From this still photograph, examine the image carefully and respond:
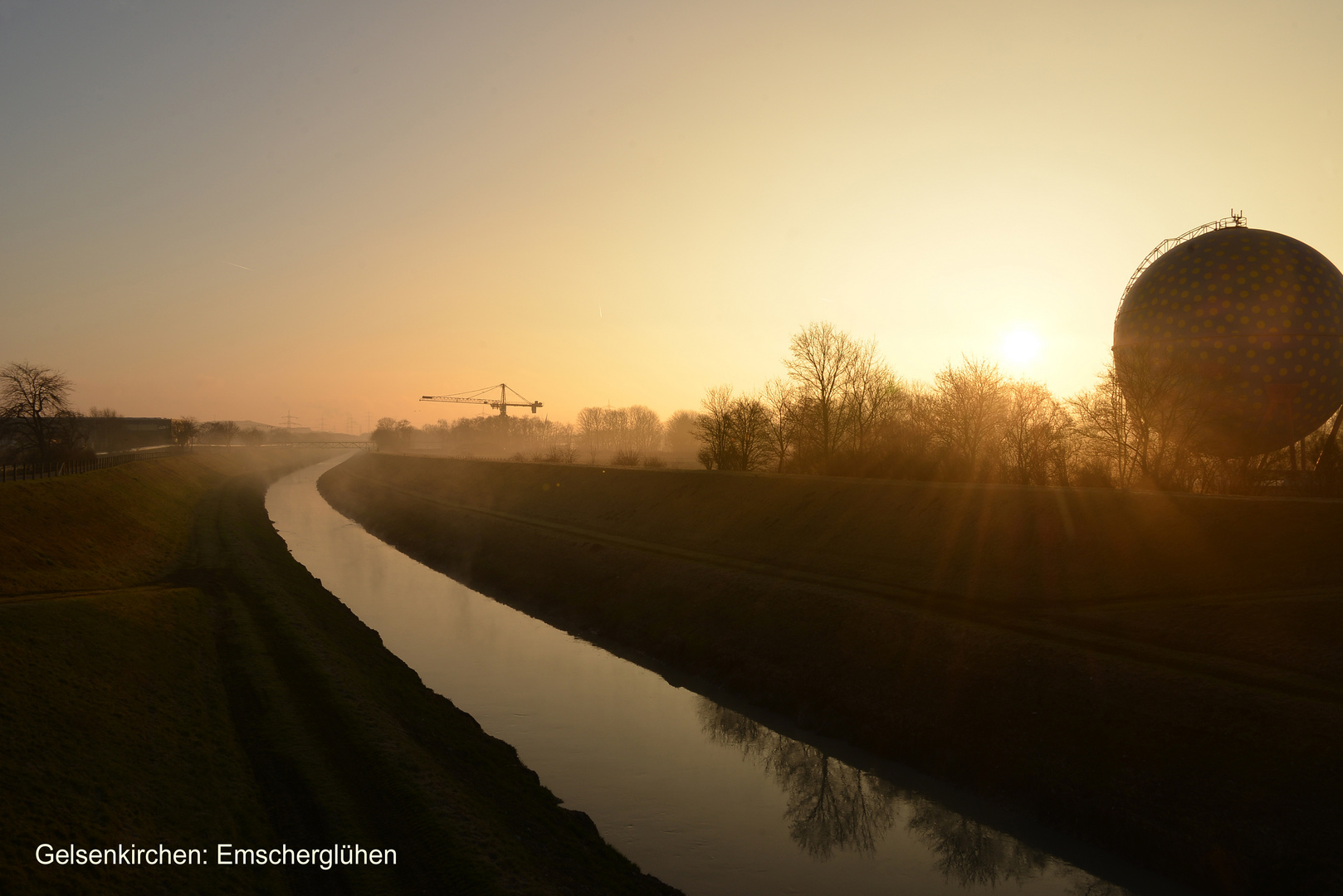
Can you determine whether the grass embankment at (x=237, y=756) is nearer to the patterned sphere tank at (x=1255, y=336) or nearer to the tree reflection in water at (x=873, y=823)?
the tree reflection in water at (x=873, y=823)

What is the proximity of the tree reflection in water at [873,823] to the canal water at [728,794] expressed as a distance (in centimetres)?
4

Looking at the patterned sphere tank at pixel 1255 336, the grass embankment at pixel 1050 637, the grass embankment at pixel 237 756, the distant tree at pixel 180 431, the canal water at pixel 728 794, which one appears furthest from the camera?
the distant tree at pixel 180 431

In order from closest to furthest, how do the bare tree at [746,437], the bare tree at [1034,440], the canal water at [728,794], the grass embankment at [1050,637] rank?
the canal water at [728,794] → the grass embankment at [1050,637] → the bare tree at [1034,440] → the bare tree at [746,437]

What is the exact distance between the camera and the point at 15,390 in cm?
6247

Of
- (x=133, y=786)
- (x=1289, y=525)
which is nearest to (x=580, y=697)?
(x=133, y=786)

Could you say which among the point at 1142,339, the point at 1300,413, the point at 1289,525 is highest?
the point at 1142,339

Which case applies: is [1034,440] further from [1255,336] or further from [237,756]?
[237,756]

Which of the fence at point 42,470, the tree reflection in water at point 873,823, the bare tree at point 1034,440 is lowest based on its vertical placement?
the tree reflection in water at point 873,823

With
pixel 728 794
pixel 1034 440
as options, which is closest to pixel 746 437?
pixel 1034 440

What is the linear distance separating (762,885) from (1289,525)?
66.9 feet

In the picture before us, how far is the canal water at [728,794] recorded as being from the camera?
1430cm

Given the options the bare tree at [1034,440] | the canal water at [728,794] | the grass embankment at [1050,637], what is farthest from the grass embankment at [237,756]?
the bare tree at [1034,440]

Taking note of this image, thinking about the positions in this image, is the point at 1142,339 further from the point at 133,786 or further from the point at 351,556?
the point at 351,556

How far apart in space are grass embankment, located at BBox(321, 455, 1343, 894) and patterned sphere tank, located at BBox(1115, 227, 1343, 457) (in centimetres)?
1382
